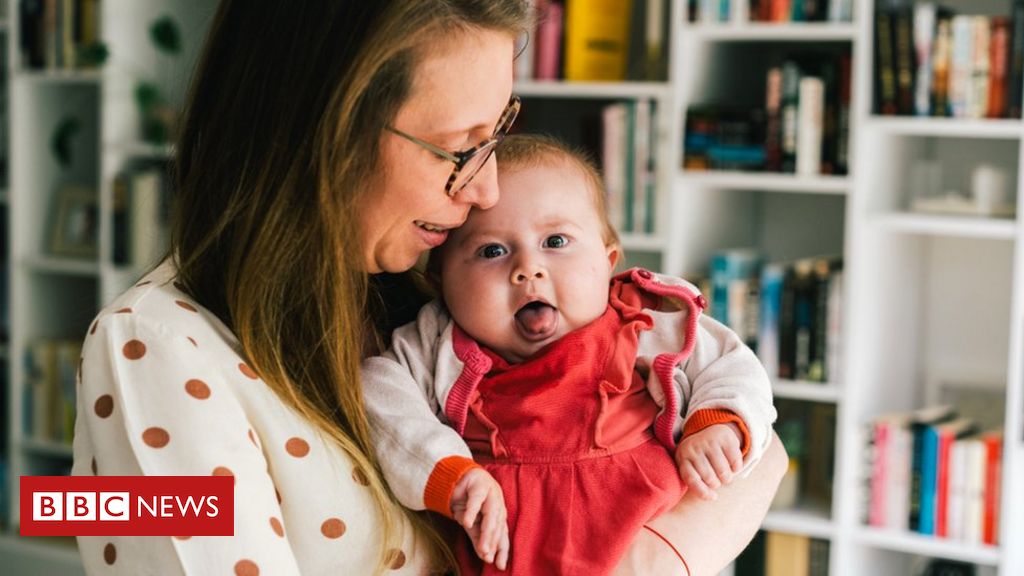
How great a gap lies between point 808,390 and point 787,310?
197 mm

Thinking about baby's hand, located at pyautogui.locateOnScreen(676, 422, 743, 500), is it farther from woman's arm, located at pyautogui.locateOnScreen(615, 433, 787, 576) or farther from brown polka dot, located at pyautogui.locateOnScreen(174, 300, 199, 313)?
brown polka dot, located at pyautogui.locateOnScreen(174, 300, 199, 313)

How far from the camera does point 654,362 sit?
1.37m

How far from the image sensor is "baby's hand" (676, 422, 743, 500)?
4.21 ft

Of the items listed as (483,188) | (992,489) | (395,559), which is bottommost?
Result: (992,489)

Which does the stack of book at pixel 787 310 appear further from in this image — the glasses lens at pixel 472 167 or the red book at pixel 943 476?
the glasses lens at pixel 472 167

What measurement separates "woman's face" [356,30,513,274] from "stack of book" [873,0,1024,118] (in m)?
1.88

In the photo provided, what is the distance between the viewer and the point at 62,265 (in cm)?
388

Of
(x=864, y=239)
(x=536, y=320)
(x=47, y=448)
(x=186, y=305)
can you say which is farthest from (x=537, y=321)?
(x=47, y=448)

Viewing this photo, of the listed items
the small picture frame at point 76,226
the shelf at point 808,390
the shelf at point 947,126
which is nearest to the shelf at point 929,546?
the shelf at point 808,390

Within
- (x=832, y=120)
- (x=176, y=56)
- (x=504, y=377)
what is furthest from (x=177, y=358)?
(x=176, y=56)

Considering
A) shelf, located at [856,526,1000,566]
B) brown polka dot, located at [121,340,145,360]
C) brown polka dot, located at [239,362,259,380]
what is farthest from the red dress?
shelf, located at [856,526,1000,566]

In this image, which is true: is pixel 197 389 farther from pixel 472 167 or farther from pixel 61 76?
pixel 61 76

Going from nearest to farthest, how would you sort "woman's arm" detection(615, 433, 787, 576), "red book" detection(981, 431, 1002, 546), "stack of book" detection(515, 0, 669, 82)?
"woman's arm" detection(615, 433, 787, 576) → "red book" detection(981, 431, 1002, 546) → "stack of book" detection(515, 0, 669, 82)

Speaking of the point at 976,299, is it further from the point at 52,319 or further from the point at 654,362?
the point at 52,319
